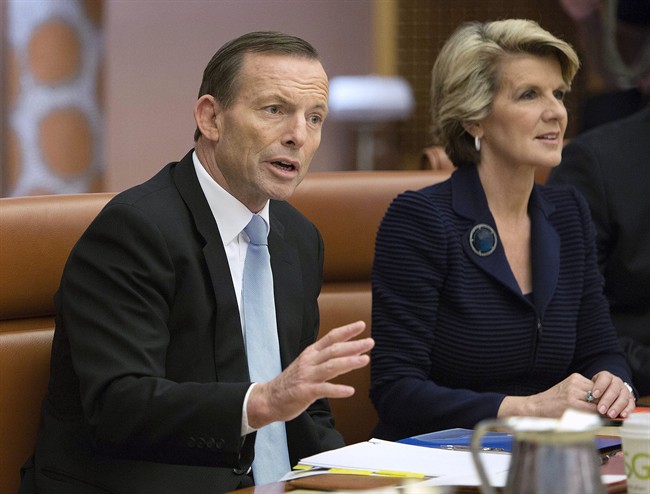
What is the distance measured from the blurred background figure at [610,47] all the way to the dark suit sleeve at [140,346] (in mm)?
2679

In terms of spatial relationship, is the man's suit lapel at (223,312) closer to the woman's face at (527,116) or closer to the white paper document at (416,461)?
the white paper document at (416,461)

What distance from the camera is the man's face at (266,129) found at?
179 cm

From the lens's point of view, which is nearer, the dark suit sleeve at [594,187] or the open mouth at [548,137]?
the open mouth at [548,137]

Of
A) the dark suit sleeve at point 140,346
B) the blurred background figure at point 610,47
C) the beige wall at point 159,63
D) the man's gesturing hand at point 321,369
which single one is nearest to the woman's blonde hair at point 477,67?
the dark suit sleeve at point 140,346

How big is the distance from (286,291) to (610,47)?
265 cm

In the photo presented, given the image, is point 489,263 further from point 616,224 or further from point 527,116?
point 616,224

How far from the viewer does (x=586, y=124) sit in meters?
4.14

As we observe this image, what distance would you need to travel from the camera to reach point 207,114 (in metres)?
1.84

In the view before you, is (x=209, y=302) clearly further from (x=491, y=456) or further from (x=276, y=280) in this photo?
(x=491, y=456)

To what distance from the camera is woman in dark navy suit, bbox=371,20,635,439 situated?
214 centimetres

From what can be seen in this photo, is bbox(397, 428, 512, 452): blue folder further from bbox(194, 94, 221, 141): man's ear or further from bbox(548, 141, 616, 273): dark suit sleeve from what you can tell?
bbox(548, 141, 616, 273): dark suit sleeve

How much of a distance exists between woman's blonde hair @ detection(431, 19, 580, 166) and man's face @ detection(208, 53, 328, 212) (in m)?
0.57

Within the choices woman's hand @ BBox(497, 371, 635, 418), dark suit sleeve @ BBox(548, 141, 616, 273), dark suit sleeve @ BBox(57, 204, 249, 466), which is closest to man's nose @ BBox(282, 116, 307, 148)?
dark suit sleeve @ BBox(57, 204, 249, 466)

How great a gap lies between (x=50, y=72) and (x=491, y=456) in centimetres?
221
